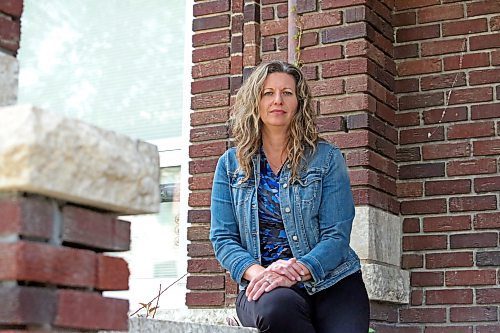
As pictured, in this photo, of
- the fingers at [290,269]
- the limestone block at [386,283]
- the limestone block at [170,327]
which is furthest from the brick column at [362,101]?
the limestone block at [170,327]

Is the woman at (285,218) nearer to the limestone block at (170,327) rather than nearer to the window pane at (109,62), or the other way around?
the limestone block at (170,327)

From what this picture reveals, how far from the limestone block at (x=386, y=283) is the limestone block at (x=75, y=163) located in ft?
8.14

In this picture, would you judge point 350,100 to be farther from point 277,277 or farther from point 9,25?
point 9,25

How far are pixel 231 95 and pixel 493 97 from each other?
1.25 metres

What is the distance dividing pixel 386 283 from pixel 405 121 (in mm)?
849

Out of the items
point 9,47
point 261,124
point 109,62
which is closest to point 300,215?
point 261,124

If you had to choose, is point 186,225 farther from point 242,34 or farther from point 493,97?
point 493,97

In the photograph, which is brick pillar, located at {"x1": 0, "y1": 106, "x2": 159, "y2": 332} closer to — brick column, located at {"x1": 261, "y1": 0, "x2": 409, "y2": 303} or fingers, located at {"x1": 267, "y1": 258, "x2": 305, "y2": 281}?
fingers, located at {"x1": 267, "y1": 258, "x2": 305, "y2": 281}

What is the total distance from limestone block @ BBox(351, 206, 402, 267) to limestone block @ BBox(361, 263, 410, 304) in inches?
1.7

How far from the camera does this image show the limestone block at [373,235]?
4367mm

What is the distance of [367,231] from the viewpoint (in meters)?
4.37

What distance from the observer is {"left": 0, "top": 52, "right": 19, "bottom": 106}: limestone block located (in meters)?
2.02

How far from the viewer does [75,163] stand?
1.79 meters

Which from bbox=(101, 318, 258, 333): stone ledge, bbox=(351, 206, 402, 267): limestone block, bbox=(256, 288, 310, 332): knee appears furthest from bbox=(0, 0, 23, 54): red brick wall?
bbox=(351, 206, 402, 267): limestone block
